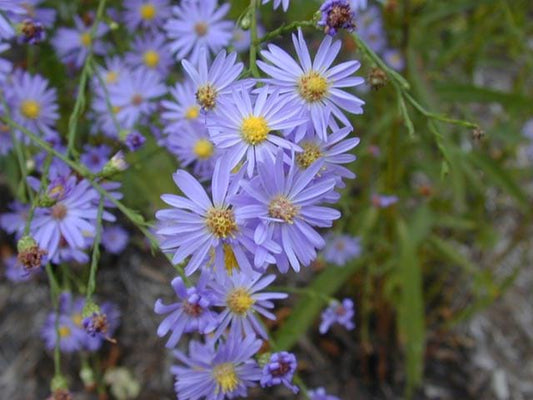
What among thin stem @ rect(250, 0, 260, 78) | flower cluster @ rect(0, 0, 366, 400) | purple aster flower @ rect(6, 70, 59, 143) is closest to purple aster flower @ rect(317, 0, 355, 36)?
flower cluster @ rect(0, 0, 366, 400)

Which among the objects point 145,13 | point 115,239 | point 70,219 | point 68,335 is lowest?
point 68,335

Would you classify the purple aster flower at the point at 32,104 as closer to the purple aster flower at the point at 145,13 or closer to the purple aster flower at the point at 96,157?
the purple aster flower at the point at 96,157

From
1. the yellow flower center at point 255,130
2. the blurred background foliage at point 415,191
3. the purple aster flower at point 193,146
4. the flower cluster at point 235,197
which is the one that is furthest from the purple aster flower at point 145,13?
the yellow flower center at point 255,130

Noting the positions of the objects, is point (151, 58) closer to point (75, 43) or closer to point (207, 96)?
point (75, 43)

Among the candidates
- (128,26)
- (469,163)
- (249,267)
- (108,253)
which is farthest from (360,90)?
(249,267)

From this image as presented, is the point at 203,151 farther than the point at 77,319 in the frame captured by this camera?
No

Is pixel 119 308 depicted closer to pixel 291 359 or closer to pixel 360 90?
pixel 360 90

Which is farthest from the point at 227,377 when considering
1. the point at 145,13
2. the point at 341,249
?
the point at 145,13

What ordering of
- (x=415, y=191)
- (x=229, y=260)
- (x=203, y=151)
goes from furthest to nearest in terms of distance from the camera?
1. (x=415, y=191)
2. (x=203, y=151)
3. (x=229, y=260)

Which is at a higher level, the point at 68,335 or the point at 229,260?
the point at 229,260
